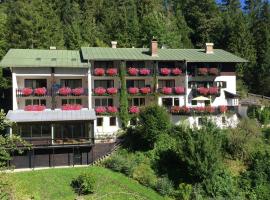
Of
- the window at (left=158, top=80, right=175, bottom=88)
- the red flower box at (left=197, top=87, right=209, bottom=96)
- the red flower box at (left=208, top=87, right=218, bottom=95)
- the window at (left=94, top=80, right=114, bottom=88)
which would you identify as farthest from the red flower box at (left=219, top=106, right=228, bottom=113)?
the window at (left=94, top=80, right=114, bottom=88)

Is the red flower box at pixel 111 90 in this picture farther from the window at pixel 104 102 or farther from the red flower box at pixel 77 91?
the red flower box at pixel 77 91

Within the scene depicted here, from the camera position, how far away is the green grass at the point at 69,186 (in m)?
31.6

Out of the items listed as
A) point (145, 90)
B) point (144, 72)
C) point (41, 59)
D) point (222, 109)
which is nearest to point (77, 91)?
point (41, 59)

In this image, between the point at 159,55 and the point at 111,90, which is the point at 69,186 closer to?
the point at 111,90

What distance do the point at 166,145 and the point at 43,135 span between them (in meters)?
12.7

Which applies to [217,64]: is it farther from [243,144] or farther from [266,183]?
[266,183]

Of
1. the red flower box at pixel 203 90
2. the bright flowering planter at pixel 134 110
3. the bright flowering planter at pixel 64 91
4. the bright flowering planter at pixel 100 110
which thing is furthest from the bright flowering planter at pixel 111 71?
the red flower box at pixel 203 90

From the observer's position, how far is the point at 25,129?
124 feet

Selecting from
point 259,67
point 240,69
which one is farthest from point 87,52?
point 259,67

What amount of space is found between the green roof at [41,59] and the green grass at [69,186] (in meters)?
12.4

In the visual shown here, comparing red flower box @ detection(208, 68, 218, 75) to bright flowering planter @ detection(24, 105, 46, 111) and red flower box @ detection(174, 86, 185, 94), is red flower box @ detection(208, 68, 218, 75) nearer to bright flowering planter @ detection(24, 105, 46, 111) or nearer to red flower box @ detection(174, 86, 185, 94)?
red flower box @ detection(174, 86, 185, 94)

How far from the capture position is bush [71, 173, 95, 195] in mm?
31667

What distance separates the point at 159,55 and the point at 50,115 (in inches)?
626

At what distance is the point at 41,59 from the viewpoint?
1677 inches
